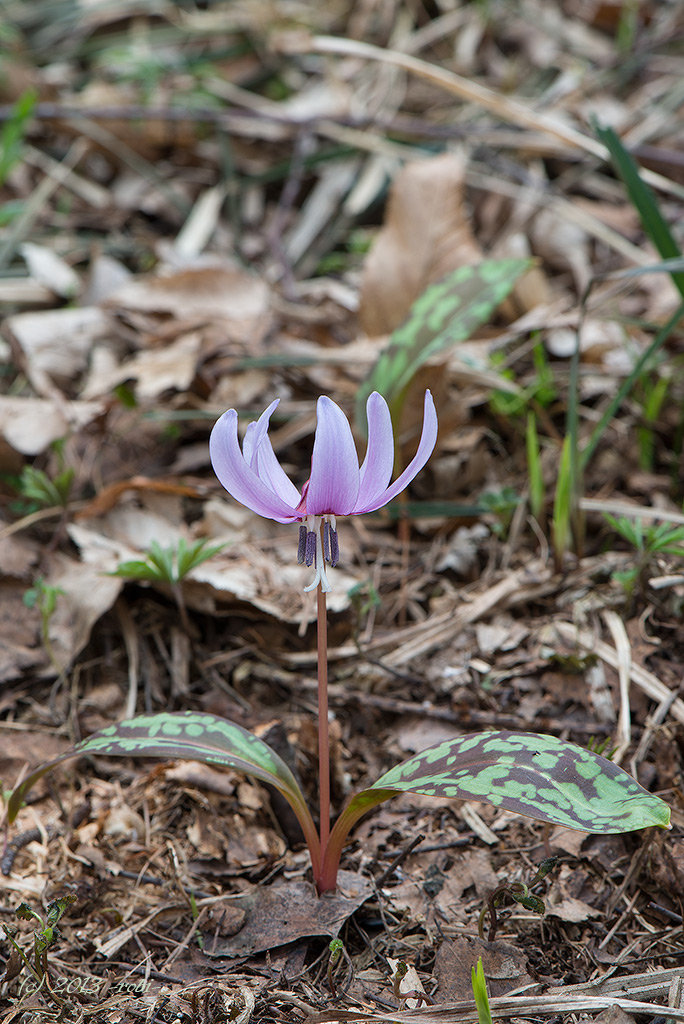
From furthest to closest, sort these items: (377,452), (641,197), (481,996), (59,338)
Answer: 1. (59,338)
2. (641,197)
3. (377,452)
4. (481,996)

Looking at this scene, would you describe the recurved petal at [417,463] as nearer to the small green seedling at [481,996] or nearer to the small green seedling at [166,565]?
the small green seedling at [481,996]

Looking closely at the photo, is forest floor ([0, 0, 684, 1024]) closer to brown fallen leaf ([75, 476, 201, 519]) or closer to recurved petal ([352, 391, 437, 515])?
brown fallen leaf ([75, 476, 201, 519])

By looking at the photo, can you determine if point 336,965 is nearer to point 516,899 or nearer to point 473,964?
point 473,964

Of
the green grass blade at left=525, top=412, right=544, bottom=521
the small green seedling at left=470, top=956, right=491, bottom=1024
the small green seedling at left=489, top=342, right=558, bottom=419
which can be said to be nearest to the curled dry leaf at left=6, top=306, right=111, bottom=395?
the small green seedling at left=489, top=342, right=558, bottom=419

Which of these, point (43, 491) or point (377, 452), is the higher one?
point (377, 452)

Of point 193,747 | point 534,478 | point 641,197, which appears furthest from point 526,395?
point 193,747

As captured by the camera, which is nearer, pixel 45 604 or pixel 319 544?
pixel 319 544

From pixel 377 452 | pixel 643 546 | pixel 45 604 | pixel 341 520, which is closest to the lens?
pixel 377 452

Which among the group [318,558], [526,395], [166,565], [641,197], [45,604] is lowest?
[45,604]

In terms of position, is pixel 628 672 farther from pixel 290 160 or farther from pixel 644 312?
pixel 290 160
